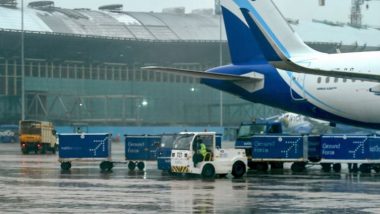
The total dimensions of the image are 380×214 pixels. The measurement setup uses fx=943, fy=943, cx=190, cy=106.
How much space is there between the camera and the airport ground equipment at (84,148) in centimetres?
4866

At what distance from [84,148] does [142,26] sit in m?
88.0

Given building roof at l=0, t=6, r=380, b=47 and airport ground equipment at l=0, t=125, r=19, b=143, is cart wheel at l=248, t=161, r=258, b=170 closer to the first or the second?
airport ground equipment at l=0, t=125, r=19, b=143

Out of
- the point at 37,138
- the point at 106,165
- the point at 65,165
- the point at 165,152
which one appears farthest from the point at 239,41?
the point at 37,138

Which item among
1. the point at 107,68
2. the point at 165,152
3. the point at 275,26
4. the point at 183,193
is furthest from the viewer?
the point at 107,68

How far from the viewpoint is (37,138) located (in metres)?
77.1

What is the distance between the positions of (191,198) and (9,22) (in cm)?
9680

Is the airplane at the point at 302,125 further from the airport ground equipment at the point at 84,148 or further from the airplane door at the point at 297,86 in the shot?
the airport ground equipment at the point at 84,148

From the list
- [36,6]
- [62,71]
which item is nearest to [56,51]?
[62,71]

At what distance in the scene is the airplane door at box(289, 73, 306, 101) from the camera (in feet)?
160

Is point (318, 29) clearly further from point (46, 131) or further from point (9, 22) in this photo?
point (46, 131)

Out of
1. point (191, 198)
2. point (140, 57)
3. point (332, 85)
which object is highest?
point (140, 57)

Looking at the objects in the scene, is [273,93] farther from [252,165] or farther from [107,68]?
[107,68]

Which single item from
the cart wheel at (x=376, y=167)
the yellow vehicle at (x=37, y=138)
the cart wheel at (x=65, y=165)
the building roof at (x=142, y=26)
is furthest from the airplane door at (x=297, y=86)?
the building roof at (x=142, y=26)

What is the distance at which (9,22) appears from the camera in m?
122
